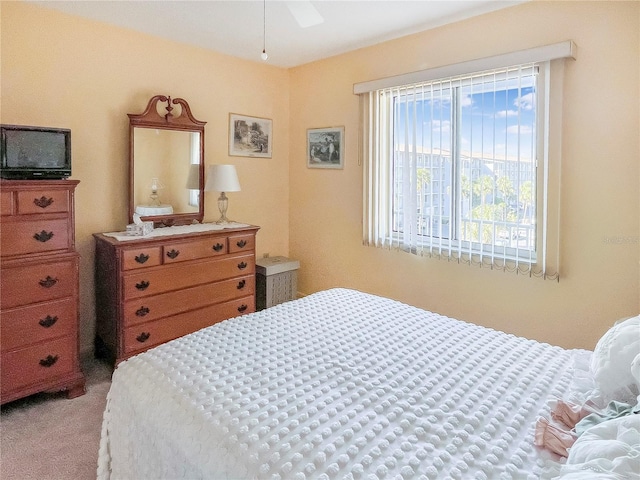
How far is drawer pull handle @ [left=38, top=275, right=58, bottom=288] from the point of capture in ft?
8.17

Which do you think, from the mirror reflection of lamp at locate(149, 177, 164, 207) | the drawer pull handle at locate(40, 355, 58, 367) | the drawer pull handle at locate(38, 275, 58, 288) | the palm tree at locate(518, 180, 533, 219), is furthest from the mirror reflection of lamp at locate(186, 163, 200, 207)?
the palm tree at locate(518, 180, 533, 219)

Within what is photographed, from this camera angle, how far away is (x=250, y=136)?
13.6ft

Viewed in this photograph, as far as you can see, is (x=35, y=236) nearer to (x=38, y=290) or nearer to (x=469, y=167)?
(x=38, y=290)

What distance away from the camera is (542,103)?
2664 millimetres

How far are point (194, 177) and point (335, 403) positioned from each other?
281cm

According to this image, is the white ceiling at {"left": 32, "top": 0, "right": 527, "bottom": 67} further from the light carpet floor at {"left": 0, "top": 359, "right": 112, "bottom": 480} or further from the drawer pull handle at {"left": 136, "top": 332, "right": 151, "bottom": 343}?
the light carpet floor at {"left": 0, "top": 359, "right": 112, "bottom": 480}

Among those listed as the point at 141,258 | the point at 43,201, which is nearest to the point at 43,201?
the point at 43,201

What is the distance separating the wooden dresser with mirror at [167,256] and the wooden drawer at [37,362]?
333 millimetres

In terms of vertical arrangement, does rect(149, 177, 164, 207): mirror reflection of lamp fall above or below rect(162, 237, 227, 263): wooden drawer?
above

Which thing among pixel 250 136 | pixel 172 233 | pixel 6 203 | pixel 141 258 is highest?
pixel 250 136

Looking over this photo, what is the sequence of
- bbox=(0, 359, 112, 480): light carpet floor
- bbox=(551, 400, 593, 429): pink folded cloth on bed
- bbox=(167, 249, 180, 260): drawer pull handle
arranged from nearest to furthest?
bbox=(551, 400, 593, 429): pink folded cloth on bed, bbox=(0, 359, 112, 480): light carpet floor, bbox=(167, 249, 180, 260): drawer pull handle

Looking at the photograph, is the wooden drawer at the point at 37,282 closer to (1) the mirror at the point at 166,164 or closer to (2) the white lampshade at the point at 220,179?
(1) the mirror at the point at 166,164

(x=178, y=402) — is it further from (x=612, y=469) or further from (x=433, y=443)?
(x=612, y=469)

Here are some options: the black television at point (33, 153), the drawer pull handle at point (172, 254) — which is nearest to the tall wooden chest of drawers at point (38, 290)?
the black television at point (33, 153)
